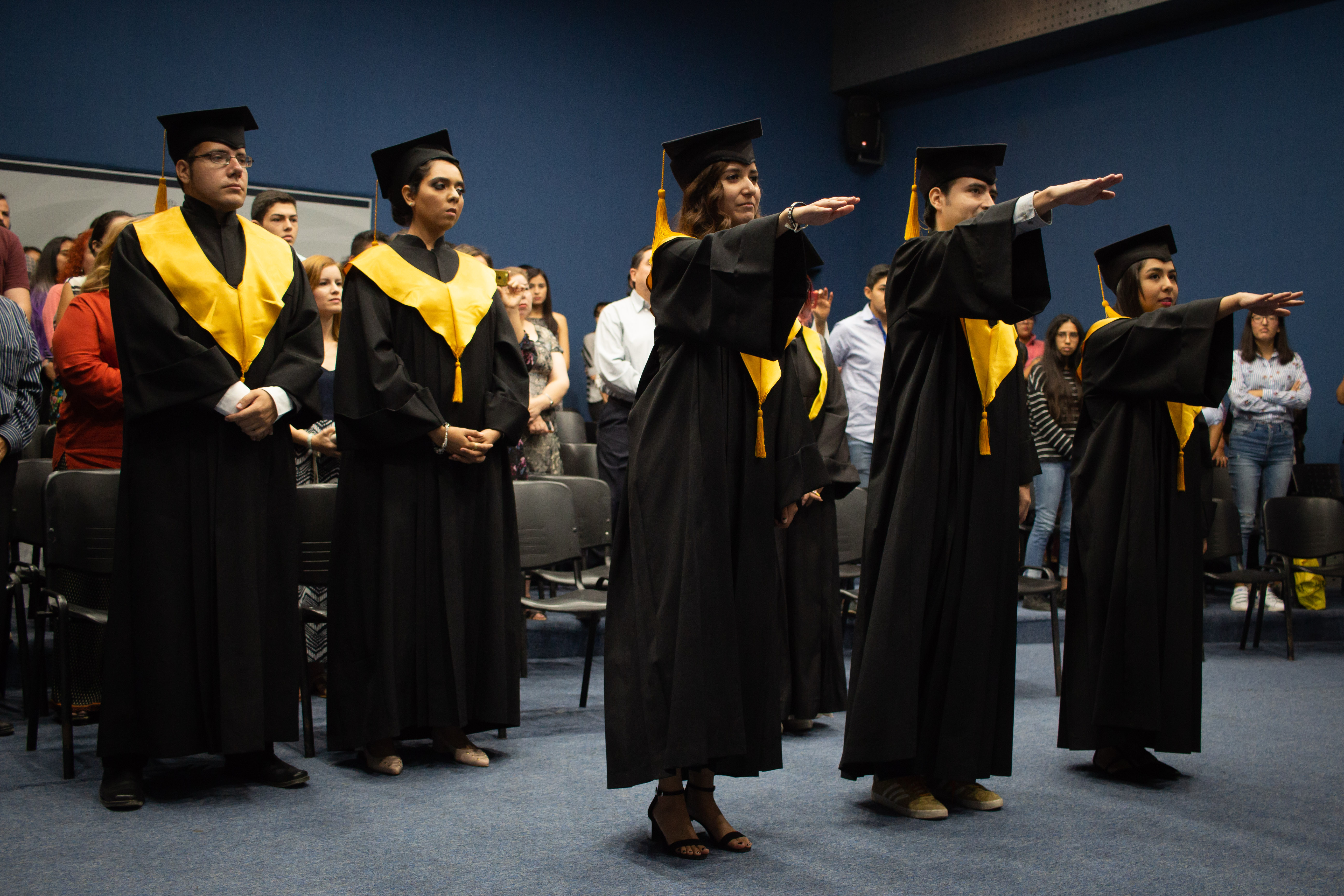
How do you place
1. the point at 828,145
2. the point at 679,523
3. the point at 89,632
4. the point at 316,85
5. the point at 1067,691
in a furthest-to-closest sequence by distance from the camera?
the point at 828,145
the point at 316,85
the point at 89,632
the point at 1067,691
the point at 679,523

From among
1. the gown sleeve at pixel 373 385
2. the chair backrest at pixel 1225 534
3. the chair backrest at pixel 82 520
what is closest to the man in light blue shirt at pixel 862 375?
the chair backrest at pixel 1225 534

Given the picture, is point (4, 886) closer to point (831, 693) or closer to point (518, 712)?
point (518, 712)

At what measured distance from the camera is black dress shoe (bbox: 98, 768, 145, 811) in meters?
3.26

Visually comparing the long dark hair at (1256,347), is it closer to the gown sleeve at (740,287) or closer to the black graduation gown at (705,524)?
the black graduation gown at (705,524)

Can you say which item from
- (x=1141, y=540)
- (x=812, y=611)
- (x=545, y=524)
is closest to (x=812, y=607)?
(x=812, y=611)

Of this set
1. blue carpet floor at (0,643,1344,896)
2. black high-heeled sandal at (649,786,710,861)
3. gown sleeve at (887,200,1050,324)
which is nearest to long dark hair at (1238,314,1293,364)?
blue carpet floor at (0,643,1344,896)

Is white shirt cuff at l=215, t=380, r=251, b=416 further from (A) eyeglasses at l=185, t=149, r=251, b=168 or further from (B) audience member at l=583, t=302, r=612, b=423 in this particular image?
(B) audience member at l=583, t=302, r=612, b=423

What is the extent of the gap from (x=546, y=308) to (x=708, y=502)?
5.41 meters

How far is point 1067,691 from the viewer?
3961mm

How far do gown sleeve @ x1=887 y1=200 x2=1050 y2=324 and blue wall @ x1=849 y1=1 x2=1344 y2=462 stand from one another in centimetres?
697

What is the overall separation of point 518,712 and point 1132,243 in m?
2.86

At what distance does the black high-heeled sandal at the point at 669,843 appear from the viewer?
9.57 ft

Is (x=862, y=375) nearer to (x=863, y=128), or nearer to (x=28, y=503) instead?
(x=28, y=503)

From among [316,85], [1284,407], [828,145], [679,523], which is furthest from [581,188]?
[679,523]
